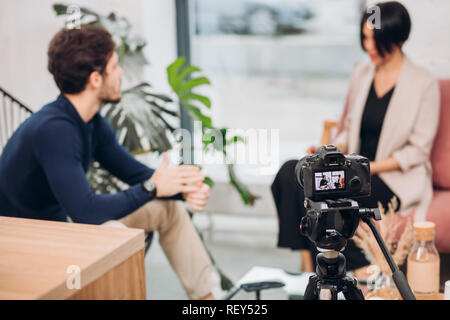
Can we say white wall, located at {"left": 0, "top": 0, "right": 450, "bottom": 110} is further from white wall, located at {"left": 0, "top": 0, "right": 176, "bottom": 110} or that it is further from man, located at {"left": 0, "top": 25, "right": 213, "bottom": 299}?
man, located at {"left": 0, "top": 25, "right": 213, "bottom": 299}

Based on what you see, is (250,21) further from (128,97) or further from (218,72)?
(128,97)

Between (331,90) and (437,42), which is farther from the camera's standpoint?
(331,90)

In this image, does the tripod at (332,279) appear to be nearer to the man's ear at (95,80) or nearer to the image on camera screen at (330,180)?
the image on camera screen at (330,180)

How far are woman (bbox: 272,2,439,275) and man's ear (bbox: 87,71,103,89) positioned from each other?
84 centimetres

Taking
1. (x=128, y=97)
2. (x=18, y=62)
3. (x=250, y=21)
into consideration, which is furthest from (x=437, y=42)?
(x=18, y=62)

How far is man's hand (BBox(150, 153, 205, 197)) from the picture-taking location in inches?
67.4

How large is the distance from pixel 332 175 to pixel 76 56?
110cm

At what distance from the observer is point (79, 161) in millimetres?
1599

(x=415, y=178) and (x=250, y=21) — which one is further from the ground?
(x=250, y=21)

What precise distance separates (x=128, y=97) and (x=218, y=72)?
111 centimetres

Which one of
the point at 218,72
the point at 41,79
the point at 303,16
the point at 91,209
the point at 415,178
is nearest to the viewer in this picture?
the point at 91,209

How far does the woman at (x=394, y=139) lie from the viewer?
2.11m

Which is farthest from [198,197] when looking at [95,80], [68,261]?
[68,261]

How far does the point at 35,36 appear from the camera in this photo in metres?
2.70
